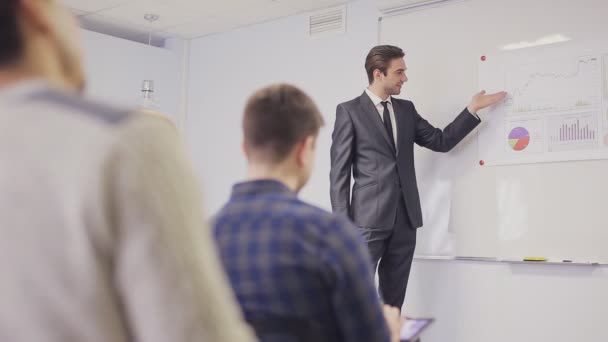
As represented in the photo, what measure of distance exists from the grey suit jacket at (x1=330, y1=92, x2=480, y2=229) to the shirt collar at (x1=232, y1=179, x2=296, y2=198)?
77.8 inches

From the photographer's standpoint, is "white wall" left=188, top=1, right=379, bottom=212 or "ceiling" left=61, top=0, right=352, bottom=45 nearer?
"white wall" left=188, top=1, right=379, bottom=212

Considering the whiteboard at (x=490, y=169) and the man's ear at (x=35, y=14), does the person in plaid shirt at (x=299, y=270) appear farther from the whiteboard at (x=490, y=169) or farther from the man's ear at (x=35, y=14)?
the whiteboard at (x=490, y=169)

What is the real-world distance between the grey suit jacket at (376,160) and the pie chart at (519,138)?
19 centimetres

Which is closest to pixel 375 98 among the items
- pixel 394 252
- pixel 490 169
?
pixel 490 169

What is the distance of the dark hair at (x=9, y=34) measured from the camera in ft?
1.65

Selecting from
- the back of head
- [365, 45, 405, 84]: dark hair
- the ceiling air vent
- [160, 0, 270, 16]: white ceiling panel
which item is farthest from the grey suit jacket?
the back of head

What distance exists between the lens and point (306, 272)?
3.34 feet

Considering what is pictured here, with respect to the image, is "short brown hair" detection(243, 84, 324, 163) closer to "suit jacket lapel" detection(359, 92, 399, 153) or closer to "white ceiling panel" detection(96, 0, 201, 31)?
"suit jacket lapel" detection(359, 92, 399, 153)

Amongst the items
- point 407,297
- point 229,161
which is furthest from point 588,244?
point 229,161

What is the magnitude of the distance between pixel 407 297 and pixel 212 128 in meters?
2.12

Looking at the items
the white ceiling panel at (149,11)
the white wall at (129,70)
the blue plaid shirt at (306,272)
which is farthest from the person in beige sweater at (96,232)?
the white wall at (129,70)

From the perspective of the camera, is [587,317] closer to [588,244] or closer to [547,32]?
[588,244]

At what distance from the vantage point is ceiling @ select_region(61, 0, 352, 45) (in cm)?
407

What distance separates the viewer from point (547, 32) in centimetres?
312
